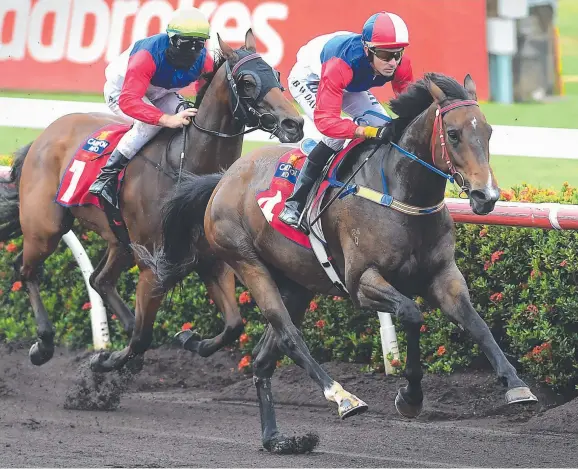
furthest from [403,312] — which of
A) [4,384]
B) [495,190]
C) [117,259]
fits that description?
[4,384]

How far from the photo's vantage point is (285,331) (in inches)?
220

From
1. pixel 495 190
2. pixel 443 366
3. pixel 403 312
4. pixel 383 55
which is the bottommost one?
pixel 443 366

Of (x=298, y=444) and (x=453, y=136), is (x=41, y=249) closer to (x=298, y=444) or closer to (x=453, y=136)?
(x=298, y=444)

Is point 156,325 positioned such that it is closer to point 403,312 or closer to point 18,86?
point 403,312

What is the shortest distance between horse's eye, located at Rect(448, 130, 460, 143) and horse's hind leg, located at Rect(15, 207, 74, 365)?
10.8ft

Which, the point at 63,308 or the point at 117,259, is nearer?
the point at 117,259

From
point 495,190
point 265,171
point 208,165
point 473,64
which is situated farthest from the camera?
point 473,64

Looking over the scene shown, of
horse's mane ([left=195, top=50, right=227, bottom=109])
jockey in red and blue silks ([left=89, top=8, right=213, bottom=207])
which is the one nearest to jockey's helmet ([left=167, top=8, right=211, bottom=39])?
jockey in red and blue silks ([left=89, top=8, right=213, bottom=207])

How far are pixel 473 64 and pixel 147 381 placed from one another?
13.0 feet

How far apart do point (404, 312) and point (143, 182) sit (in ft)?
7.47

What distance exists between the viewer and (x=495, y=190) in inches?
183

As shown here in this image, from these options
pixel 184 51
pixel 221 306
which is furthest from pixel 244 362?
pixel 184 51

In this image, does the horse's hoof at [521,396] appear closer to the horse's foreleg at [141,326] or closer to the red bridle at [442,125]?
the red bridle at [442,125]

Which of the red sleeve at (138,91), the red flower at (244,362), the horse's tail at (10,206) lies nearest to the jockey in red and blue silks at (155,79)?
the red sleeve at (138,91)
